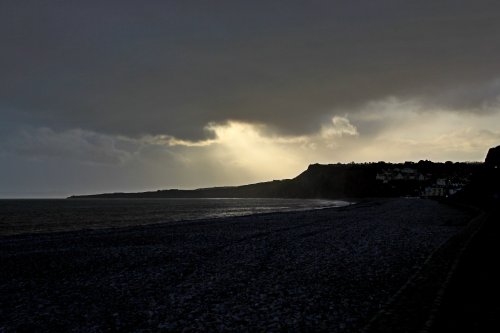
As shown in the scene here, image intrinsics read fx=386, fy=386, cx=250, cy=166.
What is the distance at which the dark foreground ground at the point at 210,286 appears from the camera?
11281 millimetres

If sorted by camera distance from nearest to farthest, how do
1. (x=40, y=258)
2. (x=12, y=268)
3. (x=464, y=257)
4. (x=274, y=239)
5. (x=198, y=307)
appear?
(x=198, y=307), (x=464, y=257), (x=12, y=268), (x=40, y=258), (x=274, y=239)

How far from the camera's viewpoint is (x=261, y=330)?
33.6ft

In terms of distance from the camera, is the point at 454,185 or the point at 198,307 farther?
the point at 454,185

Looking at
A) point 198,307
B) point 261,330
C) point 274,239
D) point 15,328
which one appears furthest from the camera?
point 274,239

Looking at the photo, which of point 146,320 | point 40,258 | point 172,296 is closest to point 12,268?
point 40,258

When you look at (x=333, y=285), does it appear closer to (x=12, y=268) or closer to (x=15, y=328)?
(x=15, y=328)

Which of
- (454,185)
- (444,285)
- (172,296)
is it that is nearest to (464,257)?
(444,285)

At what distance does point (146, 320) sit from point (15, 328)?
12.5ft

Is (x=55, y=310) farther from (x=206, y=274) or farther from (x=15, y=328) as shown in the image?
(x=206, y=274)

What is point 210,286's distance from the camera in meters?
15.6

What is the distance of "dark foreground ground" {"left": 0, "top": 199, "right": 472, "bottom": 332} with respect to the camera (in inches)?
444

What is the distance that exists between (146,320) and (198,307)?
1.78 m

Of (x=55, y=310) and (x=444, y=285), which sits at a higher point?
(x=444, y=285)

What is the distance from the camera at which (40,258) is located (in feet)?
84.1
